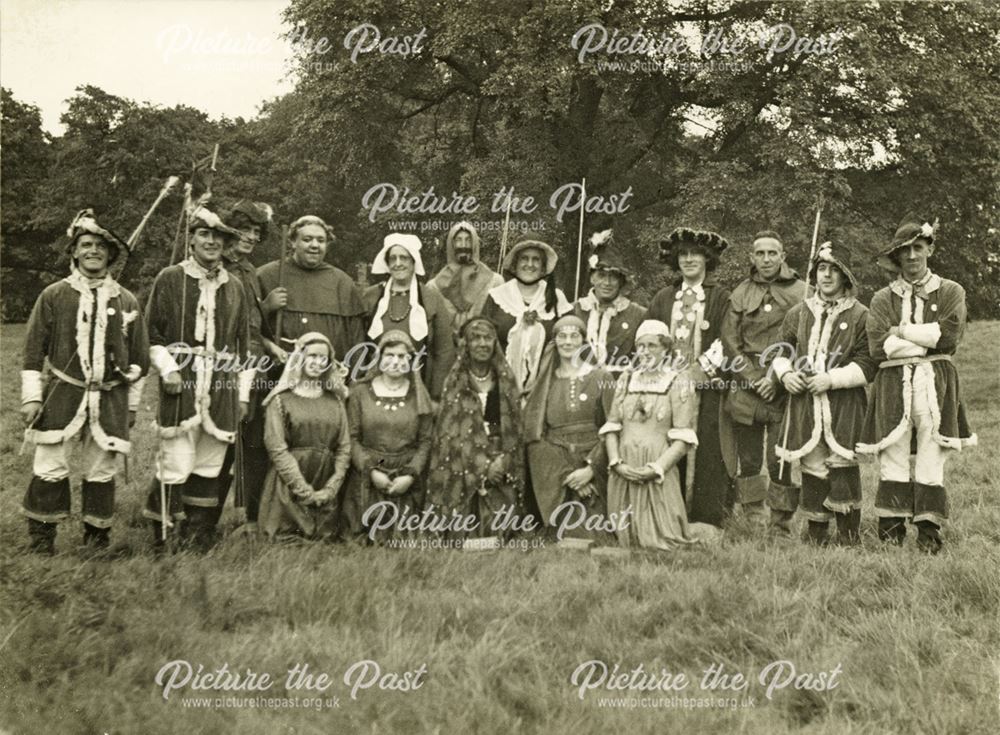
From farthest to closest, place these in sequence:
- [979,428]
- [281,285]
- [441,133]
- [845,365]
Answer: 1. [441,133]
2. [979,428]
3. [281,285]
4. [845,365]

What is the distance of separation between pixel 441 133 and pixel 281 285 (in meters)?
10.5

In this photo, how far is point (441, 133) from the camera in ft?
53.2

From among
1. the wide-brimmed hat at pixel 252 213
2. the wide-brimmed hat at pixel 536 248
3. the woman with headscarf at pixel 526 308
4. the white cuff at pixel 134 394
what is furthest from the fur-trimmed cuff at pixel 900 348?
the white cuff at pixel 134 394

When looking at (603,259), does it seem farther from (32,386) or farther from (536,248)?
(32,386)

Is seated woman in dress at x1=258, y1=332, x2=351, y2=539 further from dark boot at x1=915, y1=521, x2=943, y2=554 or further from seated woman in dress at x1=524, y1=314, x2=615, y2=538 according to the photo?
dark boot at x1=915, y1=521, x2=943, y2=554

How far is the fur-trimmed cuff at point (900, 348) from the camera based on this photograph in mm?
5605

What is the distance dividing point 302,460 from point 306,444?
4.5 inches

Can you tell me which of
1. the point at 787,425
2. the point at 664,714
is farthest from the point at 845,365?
the point at 664,714

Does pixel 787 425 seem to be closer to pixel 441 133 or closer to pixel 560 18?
pixel 560 18

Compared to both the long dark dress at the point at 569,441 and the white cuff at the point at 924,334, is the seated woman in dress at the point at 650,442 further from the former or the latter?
the white cuff at the point at 924,334

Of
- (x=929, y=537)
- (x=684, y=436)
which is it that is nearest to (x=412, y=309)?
(x=684, y=436)

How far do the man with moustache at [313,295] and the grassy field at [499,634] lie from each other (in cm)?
176

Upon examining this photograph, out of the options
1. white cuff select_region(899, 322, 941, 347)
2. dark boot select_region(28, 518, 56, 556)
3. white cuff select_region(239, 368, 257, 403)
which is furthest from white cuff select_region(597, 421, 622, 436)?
dark boot select_region(28, 518, 56, 556)

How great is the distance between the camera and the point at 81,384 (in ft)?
17.5
